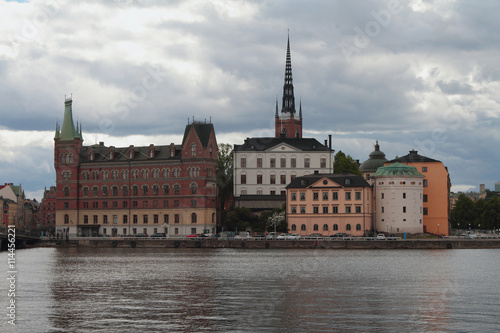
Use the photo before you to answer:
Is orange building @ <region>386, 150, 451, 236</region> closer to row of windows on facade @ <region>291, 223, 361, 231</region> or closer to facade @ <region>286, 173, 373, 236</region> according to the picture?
facade @ <region>286, 173, 373, 236</region>

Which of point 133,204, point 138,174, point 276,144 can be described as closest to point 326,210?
point 276,144

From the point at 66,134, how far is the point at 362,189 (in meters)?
58.4

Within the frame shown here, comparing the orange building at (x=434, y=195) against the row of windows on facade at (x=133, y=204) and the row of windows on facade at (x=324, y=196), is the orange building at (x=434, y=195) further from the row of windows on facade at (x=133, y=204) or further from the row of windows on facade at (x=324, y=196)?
the row of windows on facade at (x=133, y=204)

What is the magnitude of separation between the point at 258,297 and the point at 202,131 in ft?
285

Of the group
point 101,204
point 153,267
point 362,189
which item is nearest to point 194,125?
point 101,204

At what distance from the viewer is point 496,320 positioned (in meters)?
38.2

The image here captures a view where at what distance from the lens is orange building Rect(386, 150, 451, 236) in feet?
413

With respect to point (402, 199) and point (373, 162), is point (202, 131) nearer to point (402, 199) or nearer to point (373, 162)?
point (402, 199)

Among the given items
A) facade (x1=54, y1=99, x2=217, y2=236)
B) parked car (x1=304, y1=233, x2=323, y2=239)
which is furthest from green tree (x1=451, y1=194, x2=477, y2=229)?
facade (x1=54, y1=99, x2=217, y2=236)

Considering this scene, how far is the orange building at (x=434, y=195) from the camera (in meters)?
126

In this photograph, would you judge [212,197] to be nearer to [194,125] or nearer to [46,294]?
[194,125]

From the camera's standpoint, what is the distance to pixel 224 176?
143250mm

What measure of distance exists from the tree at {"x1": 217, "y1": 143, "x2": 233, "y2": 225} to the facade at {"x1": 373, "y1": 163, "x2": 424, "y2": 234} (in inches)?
1274

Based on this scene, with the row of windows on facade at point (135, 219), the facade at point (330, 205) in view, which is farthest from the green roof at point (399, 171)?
the row of windows on facade at point (135, 219)
